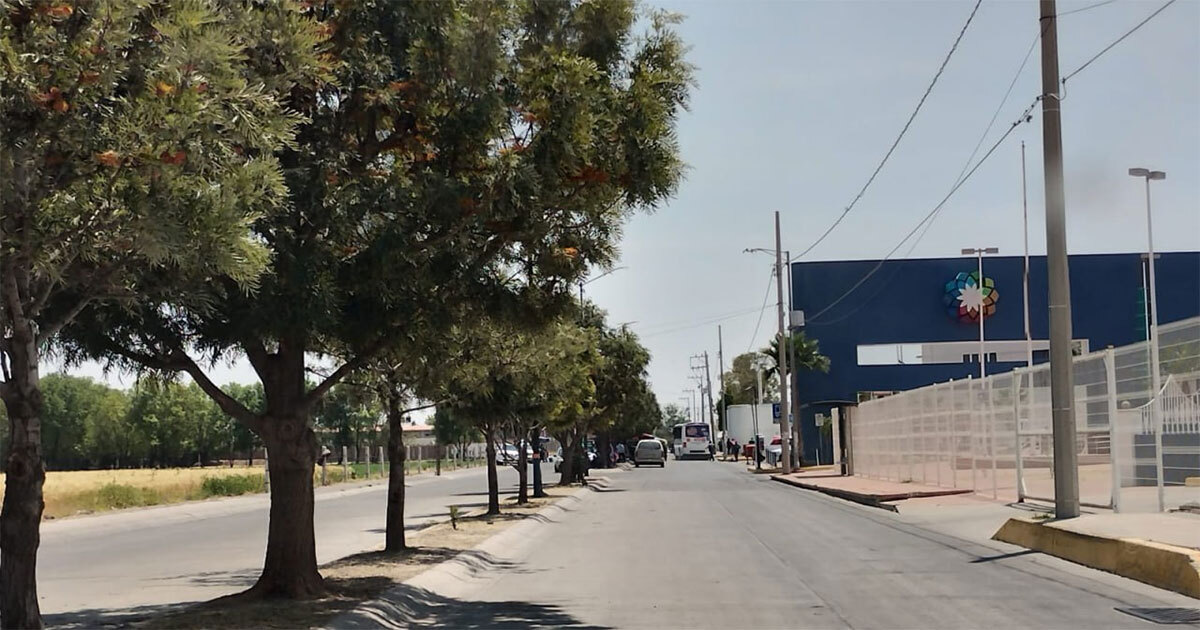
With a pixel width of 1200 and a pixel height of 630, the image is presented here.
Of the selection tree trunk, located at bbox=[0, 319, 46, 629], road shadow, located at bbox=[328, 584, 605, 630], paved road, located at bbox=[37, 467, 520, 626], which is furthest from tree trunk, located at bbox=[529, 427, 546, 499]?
tree trunk, located at bbox=[0, 319, 46, 629]

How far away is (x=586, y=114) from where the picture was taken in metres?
11.7

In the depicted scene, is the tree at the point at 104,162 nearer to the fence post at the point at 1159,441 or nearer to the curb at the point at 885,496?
the fence post at the point at 1159,441

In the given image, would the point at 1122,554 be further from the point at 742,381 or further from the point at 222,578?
the point at 742,381

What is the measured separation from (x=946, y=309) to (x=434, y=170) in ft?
222

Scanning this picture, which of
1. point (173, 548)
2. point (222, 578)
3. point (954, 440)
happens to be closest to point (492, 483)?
point (173, 548)

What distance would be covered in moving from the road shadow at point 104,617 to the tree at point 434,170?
7.93 ft

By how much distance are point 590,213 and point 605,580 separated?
18.4 feet

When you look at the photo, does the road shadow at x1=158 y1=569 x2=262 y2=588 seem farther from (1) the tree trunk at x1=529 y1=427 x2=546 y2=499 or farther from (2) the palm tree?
(2) the palm tree

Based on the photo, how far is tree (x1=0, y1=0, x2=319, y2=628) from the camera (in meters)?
6.62

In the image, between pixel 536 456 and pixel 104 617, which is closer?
pixel 104 617

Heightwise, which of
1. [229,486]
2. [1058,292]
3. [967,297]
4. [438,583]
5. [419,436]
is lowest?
[419,436]

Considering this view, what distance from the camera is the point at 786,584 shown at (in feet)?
49.0

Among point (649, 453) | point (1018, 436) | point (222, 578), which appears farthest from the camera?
point (649, 453)

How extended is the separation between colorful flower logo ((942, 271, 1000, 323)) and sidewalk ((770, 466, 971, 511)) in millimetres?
26845
